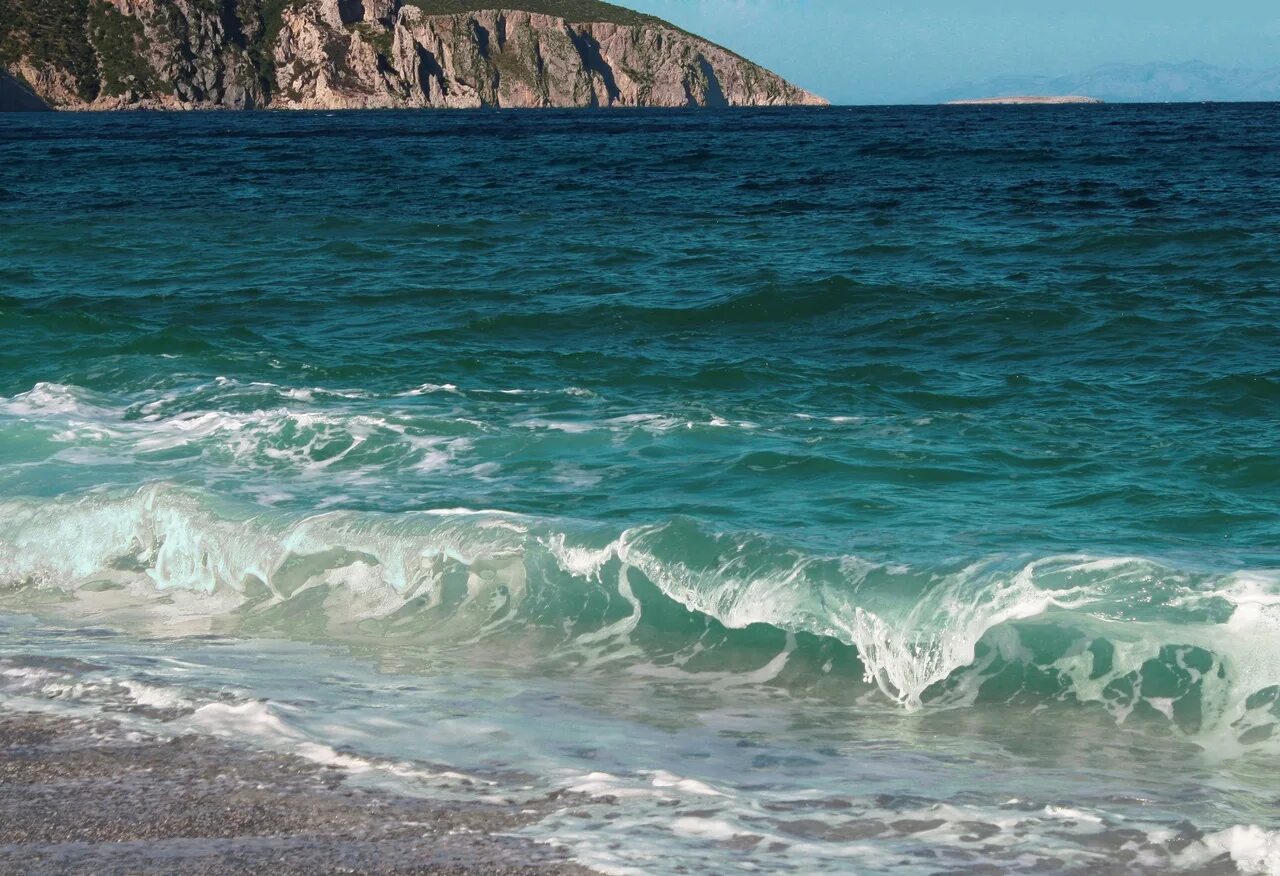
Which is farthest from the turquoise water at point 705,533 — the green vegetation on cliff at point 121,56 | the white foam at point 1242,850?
the green vegetation on cliff at point 121,56

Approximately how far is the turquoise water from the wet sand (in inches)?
9.3

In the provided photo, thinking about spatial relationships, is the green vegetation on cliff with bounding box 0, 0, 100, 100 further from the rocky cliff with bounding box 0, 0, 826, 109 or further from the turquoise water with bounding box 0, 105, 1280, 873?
the turquoise water with bounding box 0, 105, 1280, 873

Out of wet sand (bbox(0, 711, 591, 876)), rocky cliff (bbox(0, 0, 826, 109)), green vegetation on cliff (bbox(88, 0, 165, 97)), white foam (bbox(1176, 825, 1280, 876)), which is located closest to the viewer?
wet sand (bbox(0, 711, 591, 876))

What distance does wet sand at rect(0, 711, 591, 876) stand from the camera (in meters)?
4.43

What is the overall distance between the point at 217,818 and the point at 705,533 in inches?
162

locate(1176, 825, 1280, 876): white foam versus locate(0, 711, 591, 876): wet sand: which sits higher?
locate(1176, 825, 1280, 876): white foam

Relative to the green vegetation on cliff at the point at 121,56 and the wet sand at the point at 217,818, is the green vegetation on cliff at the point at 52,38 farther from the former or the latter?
the wet sand at the point at 217,818

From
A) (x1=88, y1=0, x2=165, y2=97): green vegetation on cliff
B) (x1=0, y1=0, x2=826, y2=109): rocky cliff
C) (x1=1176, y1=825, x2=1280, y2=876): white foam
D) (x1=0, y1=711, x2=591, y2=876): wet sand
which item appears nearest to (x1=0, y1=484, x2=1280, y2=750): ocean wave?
(x1=1176, y1=825, x2=1280, y2=876): white foam

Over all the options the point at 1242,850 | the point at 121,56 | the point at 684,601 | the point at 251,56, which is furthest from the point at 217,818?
the point at 251,56

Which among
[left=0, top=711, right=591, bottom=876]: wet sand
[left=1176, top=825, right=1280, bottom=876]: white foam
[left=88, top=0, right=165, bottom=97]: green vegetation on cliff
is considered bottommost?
[left=0, top=711, right=591, bottom=876]: wet sand

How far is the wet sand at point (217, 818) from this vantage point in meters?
4.43

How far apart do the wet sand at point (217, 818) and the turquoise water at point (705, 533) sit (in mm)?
236

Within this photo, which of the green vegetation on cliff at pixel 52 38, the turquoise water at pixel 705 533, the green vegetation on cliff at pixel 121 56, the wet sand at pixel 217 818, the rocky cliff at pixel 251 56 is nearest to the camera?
the wet sand at pixel 217 818

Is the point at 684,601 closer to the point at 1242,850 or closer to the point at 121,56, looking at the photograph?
the point at 1242,850
